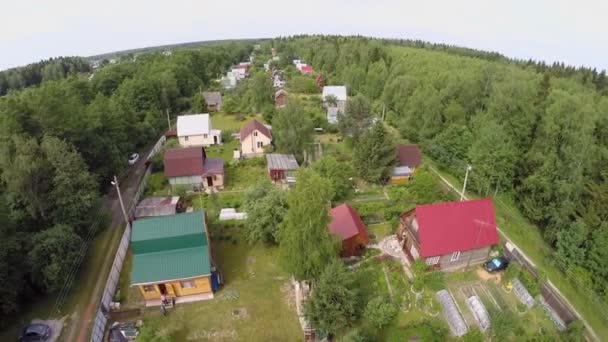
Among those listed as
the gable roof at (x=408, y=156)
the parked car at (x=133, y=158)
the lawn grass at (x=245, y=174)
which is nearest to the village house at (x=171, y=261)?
the lawn grass at (x=245, y=174)

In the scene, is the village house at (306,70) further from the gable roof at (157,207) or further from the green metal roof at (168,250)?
the green metal roof at (168,250)

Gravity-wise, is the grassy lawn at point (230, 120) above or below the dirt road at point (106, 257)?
above

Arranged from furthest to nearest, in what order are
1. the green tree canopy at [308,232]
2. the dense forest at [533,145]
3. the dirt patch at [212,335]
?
the dense forest at [533,145] → the dirt patch at [212,335] → the green tree canopy at [308,232]

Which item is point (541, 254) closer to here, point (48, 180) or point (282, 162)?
point (282, 162)

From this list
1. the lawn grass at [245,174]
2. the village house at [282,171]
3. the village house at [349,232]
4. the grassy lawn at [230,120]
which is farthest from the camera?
the grassy lawn at [230,120]

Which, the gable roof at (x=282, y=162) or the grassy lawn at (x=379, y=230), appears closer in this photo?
the grassy lawn at (x=379, y=230)

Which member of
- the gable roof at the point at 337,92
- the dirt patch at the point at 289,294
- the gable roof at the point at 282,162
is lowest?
the dirt patch at the point at 289,294
